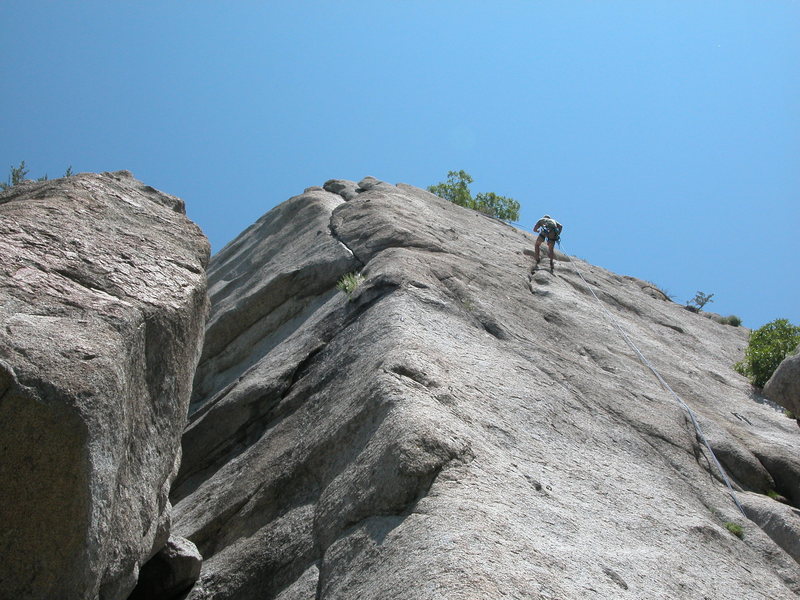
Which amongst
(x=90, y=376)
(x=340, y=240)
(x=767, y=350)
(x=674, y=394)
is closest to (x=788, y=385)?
(x=674, y=394)

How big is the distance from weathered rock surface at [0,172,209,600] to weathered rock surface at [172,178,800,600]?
1701 millimetres

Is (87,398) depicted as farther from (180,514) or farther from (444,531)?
(180,514)

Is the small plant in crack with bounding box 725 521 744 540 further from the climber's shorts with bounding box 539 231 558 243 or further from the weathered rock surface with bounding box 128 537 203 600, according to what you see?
the climber's shorts with bounding box 539 231 558 243

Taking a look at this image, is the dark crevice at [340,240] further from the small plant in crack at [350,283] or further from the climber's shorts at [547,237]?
the climber's shorts at [547,237]

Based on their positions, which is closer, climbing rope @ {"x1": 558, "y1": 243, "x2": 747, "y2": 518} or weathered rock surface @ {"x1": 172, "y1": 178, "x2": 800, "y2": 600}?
weathered rock surface @ {"x1": 172, "y1": 178, "x2": 800, "y2": 600}

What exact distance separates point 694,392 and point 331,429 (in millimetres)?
7718

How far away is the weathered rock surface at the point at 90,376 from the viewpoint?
228 inches

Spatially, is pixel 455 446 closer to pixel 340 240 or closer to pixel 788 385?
pixel 788 385

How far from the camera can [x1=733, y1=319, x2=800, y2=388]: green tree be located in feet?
53.6

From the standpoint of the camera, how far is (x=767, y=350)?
16.7 m

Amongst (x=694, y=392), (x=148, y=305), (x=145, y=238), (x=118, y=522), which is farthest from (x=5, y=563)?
(x=694, y=392)

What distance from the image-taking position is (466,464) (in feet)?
25.3

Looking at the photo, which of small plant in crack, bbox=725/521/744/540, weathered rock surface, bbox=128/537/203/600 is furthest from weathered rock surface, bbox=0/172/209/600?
small plant in crack, bbox=725/521/744/540

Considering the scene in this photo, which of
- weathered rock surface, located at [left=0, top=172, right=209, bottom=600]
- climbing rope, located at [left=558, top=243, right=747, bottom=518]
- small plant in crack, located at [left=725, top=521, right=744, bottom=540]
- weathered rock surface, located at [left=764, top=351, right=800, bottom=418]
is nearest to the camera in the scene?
weathered rock surface, located at [left=0, top=172, right=209, bottom=600]
